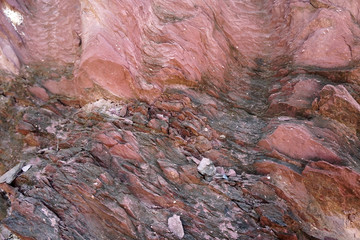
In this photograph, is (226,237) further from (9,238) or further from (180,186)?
(9,238)

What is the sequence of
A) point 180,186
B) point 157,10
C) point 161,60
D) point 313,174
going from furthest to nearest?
point 157,10, point 161,60, point 180,186, point 313,174

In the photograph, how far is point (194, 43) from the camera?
22.5 ft

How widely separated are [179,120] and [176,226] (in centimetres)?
221

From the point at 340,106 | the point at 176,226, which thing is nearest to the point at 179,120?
A: the point at 176,226

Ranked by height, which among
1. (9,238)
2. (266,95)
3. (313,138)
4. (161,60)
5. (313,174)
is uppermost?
(161,60)

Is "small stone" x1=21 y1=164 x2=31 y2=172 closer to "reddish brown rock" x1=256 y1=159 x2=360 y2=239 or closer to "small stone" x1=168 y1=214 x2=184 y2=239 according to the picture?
"small stone" x1=168 y1=214 x2=184 y2=239

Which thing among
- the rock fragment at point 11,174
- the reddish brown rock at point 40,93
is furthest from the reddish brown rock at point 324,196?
the reddish brown rock at point 40,93

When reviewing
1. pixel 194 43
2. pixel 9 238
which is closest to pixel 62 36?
pixel 194 43

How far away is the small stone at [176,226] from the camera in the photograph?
4906 mm

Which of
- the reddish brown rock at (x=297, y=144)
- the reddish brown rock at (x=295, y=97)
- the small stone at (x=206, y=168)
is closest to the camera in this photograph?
the reddish brown rock at (x=297, y=144)

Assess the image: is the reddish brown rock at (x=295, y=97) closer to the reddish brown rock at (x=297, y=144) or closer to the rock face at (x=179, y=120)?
the rock face at (x=179, y=120)

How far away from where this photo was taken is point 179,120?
20.2 ft

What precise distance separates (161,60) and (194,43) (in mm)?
970

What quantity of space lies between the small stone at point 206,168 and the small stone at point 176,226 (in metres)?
1.05
